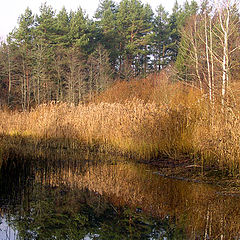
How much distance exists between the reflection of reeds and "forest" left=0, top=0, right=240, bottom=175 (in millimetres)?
1018

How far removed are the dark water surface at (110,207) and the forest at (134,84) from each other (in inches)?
49.6

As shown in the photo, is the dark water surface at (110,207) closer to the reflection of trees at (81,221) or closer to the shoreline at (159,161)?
the reflection of trees at (81,221)

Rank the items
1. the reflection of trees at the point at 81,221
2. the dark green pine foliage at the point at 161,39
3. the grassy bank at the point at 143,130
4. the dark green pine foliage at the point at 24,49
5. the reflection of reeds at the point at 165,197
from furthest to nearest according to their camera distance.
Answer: the dark green pine foliage at the point at 161,39 → the dark green pine foliage at the point at 24,49 → the grassy bank at the point at 143,130 → the reflection of reeds at the point at 165,197 → the reflection of trees at the point at 81,221

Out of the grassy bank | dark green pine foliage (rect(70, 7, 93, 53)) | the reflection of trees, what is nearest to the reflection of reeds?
the reflection of trees

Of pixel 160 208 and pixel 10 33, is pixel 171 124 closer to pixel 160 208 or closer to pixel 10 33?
pixel 160 208

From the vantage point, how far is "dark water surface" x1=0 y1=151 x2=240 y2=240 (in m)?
3.13

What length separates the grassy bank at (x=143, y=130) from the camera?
5207mm

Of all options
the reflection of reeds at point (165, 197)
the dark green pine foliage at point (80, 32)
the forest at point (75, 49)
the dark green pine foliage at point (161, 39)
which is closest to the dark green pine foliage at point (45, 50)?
the forest at point (75, 49)

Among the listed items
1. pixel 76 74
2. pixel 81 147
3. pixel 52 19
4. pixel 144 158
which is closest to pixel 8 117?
pixel 81 147

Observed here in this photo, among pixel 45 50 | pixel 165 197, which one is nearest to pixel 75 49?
pixel 45 50

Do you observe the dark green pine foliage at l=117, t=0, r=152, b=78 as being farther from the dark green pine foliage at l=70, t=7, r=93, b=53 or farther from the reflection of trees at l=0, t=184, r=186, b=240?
the reflection of trees at l=0, t=184, r=186, b=240

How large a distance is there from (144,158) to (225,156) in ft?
7.94

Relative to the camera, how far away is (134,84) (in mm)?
18453

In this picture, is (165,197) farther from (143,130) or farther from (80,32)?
(80,32)
